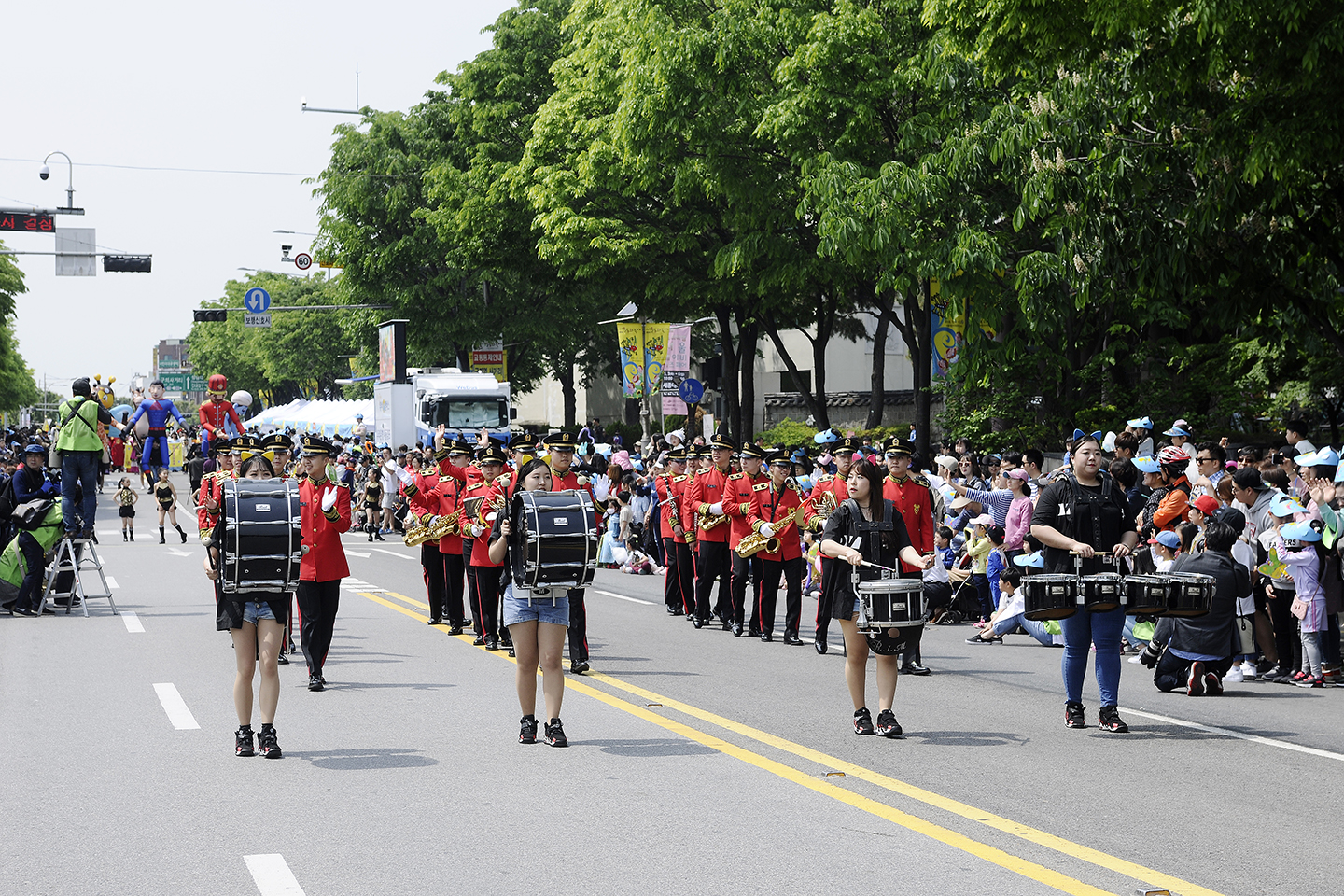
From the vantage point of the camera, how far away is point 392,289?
52938 millimetres

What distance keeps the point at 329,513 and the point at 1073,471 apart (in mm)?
5040

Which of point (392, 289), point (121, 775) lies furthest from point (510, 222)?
point (121, 775)

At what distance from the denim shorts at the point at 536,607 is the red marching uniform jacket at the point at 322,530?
2.25 m

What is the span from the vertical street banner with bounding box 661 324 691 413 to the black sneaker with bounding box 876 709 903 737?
25.8 meters

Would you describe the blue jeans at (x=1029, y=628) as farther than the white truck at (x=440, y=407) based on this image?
No

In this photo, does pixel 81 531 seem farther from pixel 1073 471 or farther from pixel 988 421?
pixel 988 421

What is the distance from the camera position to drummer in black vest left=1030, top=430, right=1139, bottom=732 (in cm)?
966

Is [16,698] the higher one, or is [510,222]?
[510,222]

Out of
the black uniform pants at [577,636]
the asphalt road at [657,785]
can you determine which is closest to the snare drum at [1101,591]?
the asphalt road at [657,785]

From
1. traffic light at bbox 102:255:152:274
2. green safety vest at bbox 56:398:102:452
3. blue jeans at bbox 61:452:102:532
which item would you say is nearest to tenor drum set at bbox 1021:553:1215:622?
blue jeans at bbox 61:452:102:532

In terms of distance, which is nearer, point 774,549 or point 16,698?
point 16,698

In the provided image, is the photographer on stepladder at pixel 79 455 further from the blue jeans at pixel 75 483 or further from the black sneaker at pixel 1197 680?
the black sneaker at pixel 1197 680

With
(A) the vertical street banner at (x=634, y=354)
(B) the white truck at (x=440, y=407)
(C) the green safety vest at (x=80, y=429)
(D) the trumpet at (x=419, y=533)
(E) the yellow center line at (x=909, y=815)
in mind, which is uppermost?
(A) the vertical street banner at (x=634, y=354)

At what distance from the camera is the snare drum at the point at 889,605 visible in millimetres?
9094
